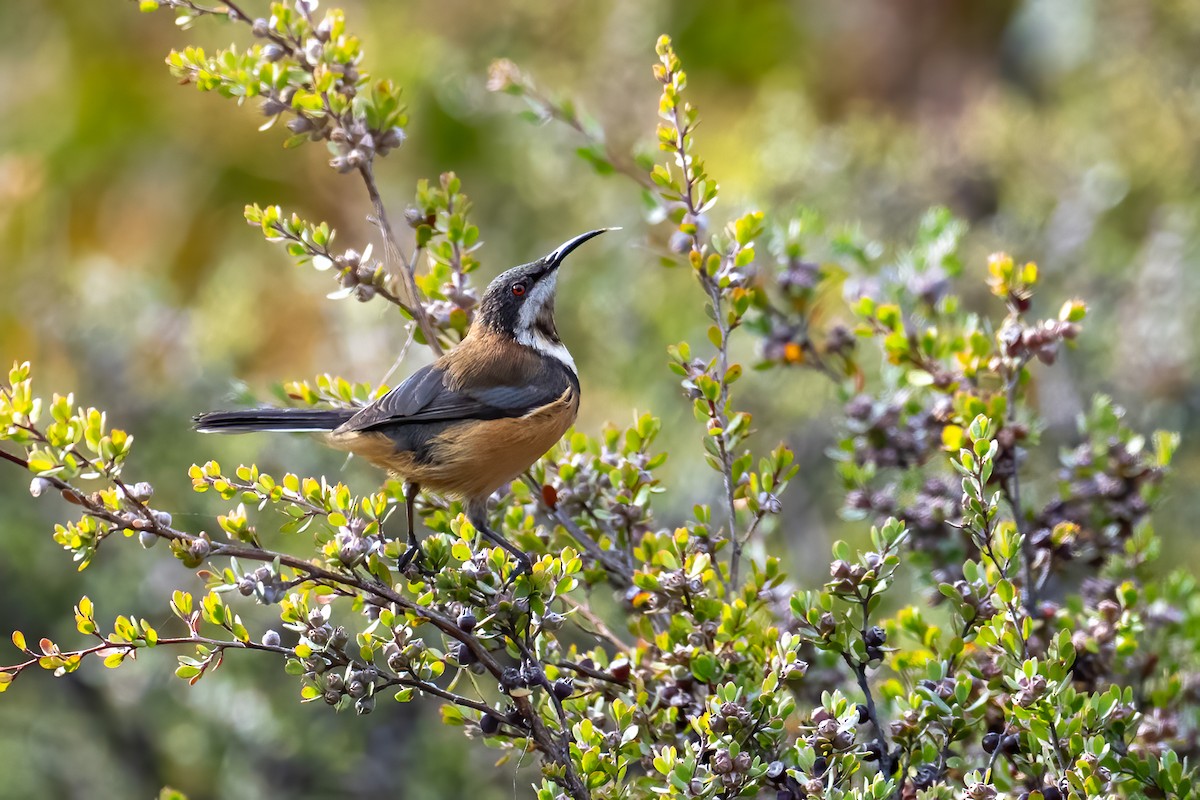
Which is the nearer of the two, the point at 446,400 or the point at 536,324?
the point at 446,400

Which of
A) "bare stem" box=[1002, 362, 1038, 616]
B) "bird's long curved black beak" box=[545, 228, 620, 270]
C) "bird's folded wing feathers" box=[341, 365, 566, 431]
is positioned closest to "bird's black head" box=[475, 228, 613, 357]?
"bird's long curved black beak" box=[545, 228, 620, 270]

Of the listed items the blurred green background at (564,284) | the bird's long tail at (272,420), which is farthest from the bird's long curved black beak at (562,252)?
the blurred green background at (564,284)

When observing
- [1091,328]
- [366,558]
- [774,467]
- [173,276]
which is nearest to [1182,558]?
[1091,328]

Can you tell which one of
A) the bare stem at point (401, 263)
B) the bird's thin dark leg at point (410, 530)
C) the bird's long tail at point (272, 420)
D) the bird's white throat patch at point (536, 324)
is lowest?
the bird's thin dark leg at point (410, 530)

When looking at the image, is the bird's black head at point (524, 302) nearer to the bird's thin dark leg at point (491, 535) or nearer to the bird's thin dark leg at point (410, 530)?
the bird's thin dark leg at point (410, 530)

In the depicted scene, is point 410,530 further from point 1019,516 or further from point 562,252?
point 1019,516

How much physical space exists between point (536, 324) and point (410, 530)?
1.34 metres

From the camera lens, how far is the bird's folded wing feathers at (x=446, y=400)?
3.35 meters

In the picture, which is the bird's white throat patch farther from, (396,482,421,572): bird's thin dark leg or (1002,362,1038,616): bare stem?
(1002,362,1038,616): bare stem

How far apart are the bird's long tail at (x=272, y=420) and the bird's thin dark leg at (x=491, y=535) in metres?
0.42

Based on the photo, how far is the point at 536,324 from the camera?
410 cm

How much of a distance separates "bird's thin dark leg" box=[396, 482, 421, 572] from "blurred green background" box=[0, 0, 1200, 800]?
1.67 feet

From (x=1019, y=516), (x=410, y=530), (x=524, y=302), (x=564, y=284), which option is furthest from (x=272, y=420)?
(x=564, y=284)

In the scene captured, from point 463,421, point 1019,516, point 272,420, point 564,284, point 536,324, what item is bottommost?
point 272,420
